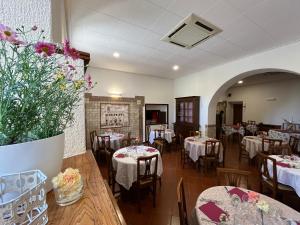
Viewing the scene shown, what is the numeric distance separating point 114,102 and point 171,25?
3612 mm

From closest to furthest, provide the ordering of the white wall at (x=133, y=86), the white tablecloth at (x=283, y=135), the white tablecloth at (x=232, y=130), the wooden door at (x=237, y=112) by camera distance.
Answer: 1. the white tablecloth at (x=283, y=135)
2. the white wall at (x=133, y=86)
3. the white tablecloth at (x=232, y=130)
4. the wooden door at (x=237, y=112)

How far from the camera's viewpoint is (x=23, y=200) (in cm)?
45

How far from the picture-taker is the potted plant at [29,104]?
1.68ft

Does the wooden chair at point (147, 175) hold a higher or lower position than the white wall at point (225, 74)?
lower

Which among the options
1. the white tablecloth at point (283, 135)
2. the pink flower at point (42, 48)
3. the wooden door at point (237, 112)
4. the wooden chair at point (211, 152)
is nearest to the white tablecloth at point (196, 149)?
the wooden chair at point (211, 152)

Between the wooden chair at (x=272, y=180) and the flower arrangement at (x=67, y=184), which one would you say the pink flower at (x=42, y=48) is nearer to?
the flower arrangement at (x=67, y=184)

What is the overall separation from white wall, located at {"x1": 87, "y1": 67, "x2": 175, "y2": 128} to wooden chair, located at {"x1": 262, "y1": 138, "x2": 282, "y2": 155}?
3821mm

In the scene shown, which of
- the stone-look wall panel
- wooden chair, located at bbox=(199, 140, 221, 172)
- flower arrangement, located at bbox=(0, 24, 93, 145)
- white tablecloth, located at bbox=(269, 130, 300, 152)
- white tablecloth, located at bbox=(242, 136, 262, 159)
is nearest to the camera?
flower arrangement, located at bbox=(0, 24, 93, 145)

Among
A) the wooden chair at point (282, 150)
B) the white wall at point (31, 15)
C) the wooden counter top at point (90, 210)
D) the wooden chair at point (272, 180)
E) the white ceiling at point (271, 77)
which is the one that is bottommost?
the wooden chair at point (272, 180)

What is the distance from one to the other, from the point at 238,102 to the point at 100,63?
808 centimetres

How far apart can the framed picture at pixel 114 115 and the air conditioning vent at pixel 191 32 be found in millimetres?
3235

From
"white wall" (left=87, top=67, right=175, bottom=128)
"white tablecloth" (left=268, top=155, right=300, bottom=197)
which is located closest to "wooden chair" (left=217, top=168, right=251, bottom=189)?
"white tablecloth" (left=268, top=155, right=300, bottom=197)

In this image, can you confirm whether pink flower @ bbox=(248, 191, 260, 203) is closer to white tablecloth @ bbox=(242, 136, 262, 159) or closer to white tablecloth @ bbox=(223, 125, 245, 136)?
white tablecloth @ bbox=(242, 136, 262, 159)

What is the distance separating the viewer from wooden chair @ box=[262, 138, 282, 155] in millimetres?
3320
